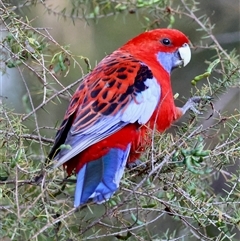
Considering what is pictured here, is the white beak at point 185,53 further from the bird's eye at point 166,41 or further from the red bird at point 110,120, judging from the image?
the red bird at point 110,120

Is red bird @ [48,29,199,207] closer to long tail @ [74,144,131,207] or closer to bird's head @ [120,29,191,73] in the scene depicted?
long tail @ [74,144,131,207]

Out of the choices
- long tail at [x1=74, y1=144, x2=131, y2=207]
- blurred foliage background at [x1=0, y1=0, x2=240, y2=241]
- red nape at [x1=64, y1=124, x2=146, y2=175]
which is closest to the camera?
blurred foliage background at [x1=0, y1=0, x2=240, y2=241]

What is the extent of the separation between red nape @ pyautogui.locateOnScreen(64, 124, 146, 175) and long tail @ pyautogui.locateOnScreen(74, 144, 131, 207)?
22mm

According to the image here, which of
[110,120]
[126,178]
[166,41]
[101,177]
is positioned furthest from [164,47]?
[126,178]

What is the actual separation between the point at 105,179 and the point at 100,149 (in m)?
0.24

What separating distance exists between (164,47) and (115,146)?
0.84 meters

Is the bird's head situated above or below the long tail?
above

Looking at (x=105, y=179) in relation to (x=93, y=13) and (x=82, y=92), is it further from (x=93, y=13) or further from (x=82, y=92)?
(x=93, y=13)

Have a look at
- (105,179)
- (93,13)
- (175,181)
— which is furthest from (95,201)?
(93,13)

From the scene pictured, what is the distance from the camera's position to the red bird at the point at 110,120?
228 cm

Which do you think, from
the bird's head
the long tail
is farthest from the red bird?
the bird's head

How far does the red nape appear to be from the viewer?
243 cm

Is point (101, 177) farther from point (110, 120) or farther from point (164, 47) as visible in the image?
point (164, 47)

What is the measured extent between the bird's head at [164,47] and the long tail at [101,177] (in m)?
0.73
